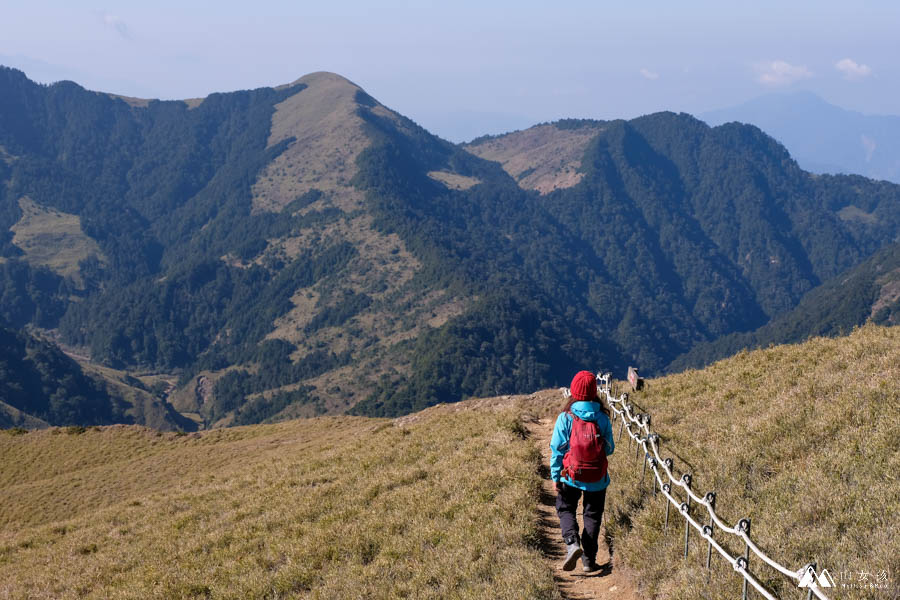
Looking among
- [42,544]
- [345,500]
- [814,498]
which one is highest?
[814,498]

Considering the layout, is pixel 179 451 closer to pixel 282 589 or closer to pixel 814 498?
pixel 282 589

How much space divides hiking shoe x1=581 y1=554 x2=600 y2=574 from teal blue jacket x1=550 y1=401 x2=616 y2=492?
1202 mm

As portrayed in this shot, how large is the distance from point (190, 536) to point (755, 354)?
17.7 meters

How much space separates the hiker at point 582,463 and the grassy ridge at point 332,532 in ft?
2.58

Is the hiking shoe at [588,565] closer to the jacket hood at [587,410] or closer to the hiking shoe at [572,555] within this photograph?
the hiking shoe at [572,555]

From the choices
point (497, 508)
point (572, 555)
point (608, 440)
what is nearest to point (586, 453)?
point (608, 440)

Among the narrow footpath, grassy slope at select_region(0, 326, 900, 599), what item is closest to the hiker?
the narrow footpath

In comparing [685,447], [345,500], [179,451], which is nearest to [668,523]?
[685,447]

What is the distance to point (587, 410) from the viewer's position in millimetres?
9047

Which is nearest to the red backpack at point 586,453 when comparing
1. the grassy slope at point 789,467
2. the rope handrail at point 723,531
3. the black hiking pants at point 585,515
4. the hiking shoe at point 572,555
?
the black hiking pants at point 585,515

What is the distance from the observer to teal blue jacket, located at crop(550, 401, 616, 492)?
907 centimetres

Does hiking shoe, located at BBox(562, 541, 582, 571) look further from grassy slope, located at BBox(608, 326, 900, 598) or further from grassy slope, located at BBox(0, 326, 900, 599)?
grassy slope, located at BBox(608, 326, 900, 598)

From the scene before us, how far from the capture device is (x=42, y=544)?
65.2 ft

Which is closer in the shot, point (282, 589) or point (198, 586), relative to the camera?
point (282, 589)
